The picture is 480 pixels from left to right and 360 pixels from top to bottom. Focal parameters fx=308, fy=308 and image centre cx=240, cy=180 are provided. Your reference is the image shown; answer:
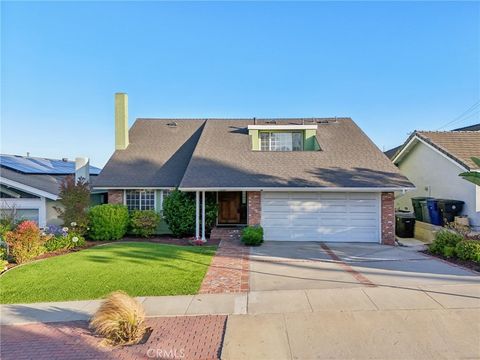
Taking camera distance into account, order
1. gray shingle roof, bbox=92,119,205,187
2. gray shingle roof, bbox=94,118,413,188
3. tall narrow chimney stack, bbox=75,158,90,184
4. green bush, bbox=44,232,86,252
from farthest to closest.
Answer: tall narrow chimney stack, bbox=75,158,90,184 < gray shingle roof, bbox=92,119,205,187 < gray shingle roof, bbox=94,118,413,188 < green bush, bbox=44,232,86,252

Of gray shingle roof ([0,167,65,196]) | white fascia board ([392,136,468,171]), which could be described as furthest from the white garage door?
gray shingle roof ([0,167,65,196])

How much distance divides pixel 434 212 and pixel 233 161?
31.6ft

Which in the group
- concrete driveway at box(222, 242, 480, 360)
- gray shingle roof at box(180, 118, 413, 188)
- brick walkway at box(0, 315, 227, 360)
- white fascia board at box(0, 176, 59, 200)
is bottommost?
brick walkway at box(0, 315, 227, 360)

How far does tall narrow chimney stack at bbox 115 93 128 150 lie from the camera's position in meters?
17.0

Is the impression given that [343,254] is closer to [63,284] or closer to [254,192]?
[254,192]

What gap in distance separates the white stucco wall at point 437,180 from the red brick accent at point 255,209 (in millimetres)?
5922

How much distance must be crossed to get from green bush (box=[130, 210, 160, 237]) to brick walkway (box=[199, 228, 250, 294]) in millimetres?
3563

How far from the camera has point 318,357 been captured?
4.23m

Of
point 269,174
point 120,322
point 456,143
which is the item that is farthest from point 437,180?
point 120,322

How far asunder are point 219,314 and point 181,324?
72cm

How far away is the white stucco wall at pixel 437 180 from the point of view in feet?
→ 43.5

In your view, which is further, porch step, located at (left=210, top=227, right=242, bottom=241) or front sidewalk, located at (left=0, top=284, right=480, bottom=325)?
porch step, located at (left=210, top=227, right=242, bottom=241)

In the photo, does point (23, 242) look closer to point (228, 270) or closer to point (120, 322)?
point (228, 270)

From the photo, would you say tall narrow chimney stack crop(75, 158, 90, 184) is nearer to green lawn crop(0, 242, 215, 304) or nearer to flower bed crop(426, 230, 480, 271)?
green lawn crop(0, 242, 215, 304)
